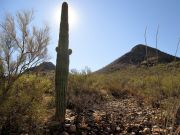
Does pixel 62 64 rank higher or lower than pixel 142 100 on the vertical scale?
higher

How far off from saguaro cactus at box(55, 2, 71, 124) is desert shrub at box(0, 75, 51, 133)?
1.90ft

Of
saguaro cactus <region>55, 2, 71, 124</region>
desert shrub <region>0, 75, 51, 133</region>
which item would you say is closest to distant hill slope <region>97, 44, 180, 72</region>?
saguaro cactus <region>55, 2, 71, 124</region>

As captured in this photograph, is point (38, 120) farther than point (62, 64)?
No

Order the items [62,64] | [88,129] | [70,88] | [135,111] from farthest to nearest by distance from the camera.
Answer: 1. [70,88]
2. [135,111]
3. [62,64]
4. [88,129]

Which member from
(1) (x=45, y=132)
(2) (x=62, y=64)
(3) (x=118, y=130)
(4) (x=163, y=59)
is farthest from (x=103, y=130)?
(4) (x=163, y=59)

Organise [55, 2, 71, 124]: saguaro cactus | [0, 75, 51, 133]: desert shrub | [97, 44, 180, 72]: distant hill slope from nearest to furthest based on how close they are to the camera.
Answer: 1. [0, 75, 51, 133]: desert shrub
2. [55, 2, 71, 124]: saguaro cactus
3. [97, 44, 180, 72]: distant hill slope

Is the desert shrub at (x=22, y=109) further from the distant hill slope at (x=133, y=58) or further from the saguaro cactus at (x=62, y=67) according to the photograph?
the distant hill slope at (x=133, y=58)

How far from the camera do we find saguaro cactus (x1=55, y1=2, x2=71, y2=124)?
7.60m

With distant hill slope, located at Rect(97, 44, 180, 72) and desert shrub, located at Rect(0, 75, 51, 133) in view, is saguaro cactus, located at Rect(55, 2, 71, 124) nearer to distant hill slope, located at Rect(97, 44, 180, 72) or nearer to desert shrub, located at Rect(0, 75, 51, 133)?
desert shrub, located at Rect(0, 75, 51, 133)

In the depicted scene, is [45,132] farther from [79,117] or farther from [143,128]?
[143,128]

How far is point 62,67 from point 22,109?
5.60 ft

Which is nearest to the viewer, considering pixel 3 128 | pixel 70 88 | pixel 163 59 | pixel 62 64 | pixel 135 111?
pixel 3 128

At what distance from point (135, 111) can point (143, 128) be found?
2194 millimetres

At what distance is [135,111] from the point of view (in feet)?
31.2
